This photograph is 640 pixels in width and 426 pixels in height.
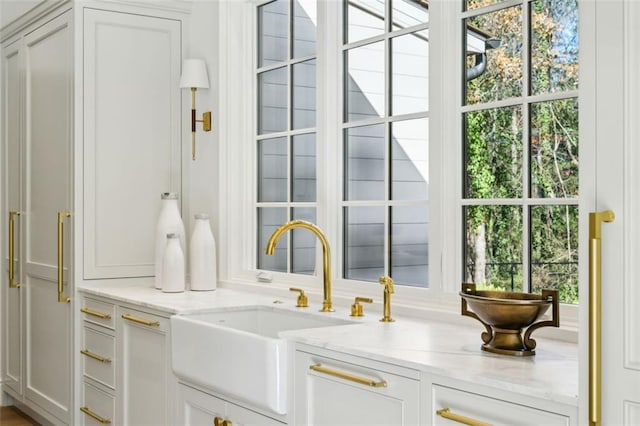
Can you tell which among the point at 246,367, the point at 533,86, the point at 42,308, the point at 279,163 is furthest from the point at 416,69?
the point at 42,308

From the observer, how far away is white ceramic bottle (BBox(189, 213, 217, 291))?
144 inches

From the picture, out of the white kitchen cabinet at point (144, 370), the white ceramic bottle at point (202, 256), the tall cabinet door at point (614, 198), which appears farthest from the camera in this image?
the white ceramic bottle at point (202, 256)

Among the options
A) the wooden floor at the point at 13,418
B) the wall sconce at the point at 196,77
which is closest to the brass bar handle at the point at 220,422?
the wall sconce at the point at 196,77

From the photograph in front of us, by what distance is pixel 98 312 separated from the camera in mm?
3613

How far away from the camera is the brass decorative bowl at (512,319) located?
6.47ft

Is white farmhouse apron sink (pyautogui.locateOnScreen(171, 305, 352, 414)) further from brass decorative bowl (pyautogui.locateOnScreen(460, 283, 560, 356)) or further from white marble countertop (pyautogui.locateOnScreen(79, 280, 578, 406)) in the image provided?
brass decorative bowl (pyautogui.locateOnScreen(460, 283, 560, 356))

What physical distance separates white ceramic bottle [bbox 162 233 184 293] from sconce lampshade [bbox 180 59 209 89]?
0.75 metres

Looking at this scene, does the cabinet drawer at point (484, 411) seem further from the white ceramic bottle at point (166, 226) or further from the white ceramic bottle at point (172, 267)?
the white ceramic bottle at point (166, 226)

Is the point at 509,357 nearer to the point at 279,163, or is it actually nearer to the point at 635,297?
the point at 635,297

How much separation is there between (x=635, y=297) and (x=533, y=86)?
3.92ft

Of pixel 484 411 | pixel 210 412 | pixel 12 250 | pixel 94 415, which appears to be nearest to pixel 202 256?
pixel 94 415

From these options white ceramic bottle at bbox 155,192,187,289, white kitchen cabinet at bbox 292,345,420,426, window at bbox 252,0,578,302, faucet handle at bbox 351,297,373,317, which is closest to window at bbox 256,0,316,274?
window at bbox 252,0,578,302

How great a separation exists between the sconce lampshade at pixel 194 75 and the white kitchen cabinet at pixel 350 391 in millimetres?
1889

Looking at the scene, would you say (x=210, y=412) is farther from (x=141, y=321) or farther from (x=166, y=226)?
(x=166, y=226)
